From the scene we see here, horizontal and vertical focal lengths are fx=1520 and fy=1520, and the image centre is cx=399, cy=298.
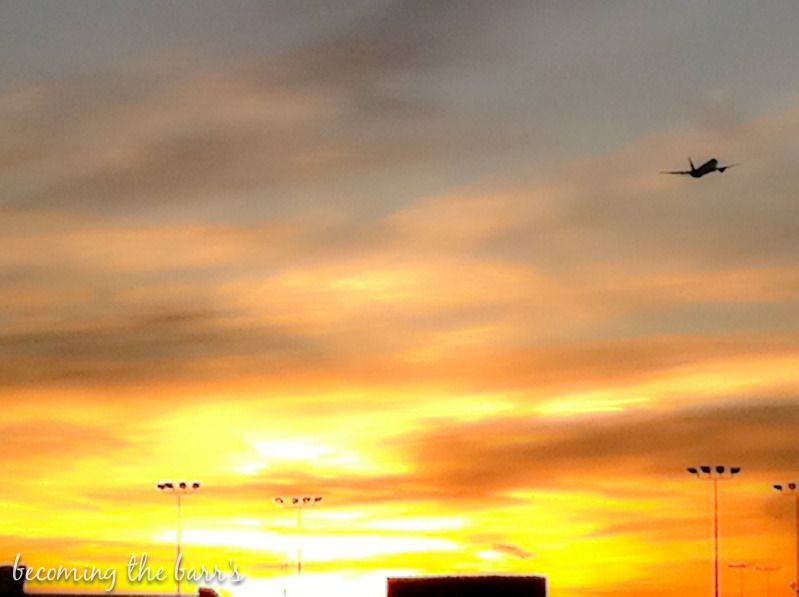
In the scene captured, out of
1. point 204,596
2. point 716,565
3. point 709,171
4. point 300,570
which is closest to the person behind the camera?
point 709,171

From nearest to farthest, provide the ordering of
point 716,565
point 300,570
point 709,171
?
1. point 709,171
2. point 716,565
3. point 300,570

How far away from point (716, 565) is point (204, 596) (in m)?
45.9

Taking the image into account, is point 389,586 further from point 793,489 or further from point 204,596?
point 793,489

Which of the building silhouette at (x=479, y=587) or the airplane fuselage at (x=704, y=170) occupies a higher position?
the airplane fuselage at (x=704, y=170)

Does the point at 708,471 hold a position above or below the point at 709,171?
below

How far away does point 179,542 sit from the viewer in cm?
14550

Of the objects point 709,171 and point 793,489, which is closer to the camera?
point 709,171

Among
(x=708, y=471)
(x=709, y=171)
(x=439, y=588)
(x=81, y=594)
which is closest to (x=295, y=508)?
(x=439, y=588)

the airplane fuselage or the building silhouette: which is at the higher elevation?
the airplane fuselage

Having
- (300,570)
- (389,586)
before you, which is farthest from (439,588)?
(300,570)

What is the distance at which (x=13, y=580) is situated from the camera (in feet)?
508

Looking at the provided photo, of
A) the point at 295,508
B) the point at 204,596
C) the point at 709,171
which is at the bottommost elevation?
the point at 204,596

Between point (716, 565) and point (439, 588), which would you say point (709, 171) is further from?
point (439, 588)

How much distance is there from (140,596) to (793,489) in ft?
215
